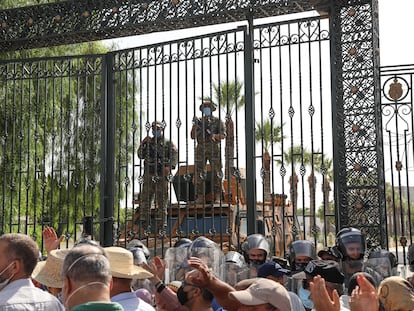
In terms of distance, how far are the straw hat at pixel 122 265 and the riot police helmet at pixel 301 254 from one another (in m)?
2.94

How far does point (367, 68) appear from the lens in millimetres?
8430

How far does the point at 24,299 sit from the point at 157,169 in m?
6.58

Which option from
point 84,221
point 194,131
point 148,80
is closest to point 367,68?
point 194,131

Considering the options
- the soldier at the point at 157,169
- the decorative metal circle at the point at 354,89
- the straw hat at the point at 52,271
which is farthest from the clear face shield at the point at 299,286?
the soldier at the point at 157,169

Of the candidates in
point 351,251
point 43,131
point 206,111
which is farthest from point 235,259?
point 43,131

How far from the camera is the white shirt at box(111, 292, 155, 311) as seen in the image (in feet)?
11.8

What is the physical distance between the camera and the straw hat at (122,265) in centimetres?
371

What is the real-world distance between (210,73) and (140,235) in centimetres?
248

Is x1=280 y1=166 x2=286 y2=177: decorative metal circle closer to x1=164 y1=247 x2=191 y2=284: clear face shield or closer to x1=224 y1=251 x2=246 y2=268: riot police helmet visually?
x1=224 y1=251 x2=246 y2=268: riot police helmet

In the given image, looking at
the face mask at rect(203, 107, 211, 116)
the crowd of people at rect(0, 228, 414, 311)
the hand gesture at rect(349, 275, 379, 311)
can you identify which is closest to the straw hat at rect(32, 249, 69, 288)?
the crowd of people at rect(0, 228, 414, 311)

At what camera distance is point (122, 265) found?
3.82 m

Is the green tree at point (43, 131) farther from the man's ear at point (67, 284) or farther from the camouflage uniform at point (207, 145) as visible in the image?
the man's ear at point (67, 284)

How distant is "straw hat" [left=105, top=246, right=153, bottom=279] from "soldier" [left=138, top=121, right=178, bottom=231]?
518 centimetres

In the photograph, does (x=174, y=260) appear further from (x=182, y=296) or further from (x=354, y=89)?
(x=182, y=296)
